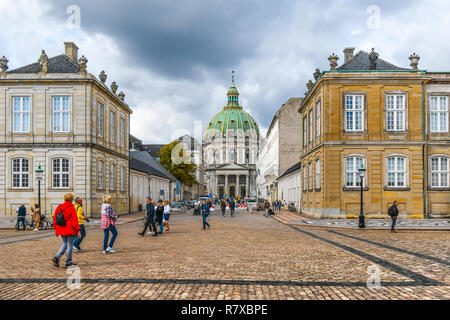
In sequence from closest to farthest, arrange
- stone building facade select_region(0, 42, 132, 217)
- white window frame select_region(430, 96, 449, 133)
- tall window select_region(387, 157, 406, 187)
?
tall window select_region(387, 157, 406, 187)
white window frame select_region(430, 96, 449, 133)
stone building facade select_region(0, 42, 132, 217)

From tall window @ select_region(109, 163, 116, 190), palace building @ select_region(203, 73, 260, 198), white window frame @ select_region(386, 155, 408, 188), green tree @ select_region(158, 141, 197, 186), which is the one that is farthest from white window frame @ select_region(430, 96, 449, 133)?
palace building @ select_region(203, 73, 260, 198)

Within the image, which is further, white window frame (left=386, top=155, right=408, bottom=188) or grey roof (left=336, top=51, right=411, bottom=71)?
grey roof (left=336, top=51, right=411, bottom=71)

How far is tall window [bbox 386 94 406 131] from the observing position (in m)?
29.1

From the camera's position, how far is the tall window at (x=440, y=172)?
29500mm

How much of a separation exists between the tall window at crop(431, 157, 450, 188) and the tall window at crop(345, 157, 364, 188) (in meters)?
5.49

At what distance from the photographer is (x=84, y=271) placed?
9.65 m

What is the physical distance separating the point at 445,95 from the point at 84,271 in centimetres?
2875

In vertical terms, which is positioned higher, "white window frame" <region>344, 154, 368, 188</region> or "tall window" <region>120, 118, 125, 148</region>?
"tall window" <region>120, 118, 125, 148</region>

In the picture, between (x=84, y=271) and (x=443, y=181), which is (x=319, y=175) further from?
(x=84, y=271)

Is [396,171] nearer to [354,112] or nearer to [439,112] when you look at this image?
[354,112]

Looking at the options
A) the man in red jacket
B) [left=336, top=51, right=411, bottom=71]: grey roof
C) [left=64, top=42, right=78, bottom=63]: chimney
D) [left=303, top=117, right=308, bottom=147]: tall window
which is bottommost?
the man in red jacket

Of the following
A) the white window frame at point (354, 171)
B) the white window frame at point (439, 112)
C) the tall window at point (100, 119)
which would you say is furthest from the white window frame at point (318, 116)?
the tall window at point (100, 119)

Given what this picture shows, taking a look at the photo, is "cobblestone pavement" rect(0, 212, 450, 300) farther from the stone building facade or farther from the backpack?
the stone building facade
